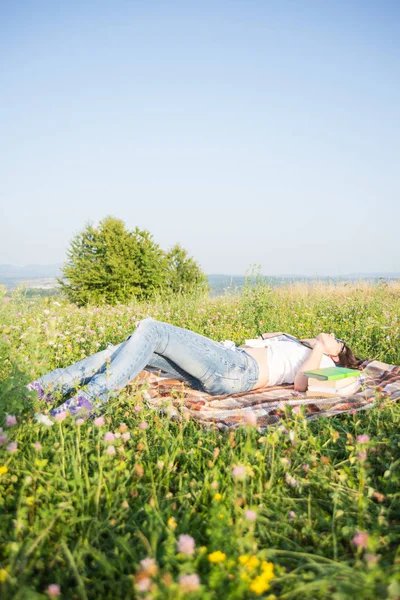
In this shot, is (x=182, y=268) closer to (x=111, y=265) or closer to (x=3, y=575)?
(x=111, y=265)

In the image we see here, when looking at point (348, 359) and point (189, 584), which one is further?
point (348, 359)

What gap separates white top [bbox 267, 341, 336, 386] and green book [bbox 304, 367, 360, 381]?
0.27 metres

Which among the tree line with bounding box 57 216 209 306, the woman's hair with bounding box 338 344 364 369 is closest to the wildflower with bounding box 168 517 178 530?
the woman's hair with bounding box 338 344 364 369

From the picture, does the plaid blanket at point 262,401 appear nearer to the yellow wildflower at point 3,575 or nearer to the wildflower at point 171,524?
the wildflower at point 171,524

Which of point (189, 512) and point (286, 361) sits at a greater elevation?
point (286, 361)

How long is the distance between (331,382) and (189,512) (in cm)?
204

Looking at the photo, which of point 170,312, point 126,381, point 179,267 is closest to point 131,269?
point 179,267

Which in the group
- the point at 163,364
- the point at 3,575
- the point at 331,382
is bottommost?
the point at 3,575

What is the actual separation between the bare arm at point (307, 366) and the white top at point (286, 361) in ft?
0.43

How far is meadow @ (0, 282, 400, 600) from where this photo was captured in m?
1.41

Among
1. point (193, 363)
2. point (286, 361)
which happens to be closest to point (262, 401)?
point (286, 361)

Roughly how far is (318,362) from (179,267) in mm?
28604

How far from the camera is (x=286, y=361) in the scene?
160 inches

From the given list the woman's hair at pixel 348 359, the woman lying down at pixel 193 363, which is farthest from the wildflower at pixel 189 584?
the woman's hair at pixel 348 359
